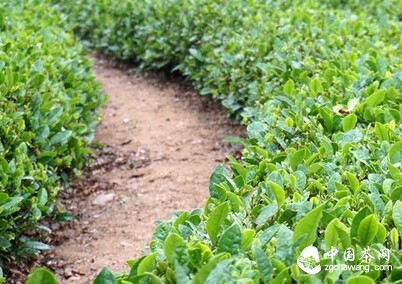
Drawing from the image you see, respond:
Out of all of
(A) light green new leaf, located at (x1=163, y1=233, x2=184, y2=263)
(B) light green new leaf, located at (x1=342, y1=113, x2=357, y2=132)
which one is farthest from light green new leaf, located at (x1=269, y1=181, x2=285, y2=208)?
(B) light green new leaf, located at (x1=342, y1=113, x2=357, y2=132)

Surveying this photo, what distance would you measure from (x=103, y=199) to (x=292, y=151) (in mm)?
2154

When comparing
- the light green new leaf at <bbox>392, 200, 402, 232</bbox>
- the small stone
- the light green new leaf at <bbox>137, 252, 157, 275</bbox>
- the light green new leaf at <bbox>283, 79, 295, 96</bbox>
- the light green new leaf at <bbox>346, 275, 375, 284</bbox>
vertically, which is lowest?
the small stone

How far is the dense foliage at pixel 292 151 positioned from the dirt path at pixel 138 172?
1.20ft

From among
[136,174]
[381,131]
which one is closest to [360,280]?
[381,131]

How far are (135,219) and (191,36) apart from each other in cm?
267

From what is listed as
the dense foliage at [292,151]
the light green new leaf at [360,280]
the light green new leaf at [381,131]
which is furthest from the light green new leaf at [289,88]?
the light green new leaf at [360,280]

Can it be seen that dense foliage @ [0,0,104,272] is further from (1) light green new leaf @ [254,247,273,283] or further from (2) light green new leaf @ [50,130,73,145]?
(1) light green new leaf @ [254,247,273,283]

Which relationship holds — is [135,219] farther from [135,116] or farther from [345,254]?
[345,254]

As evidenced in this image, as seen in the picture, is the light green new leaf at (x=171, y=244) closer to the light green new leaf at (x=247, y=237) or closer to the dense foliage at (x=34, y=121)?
the light green new leaf at (x=247, y=237)

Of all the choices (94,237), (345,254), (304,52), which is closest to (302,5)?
(304,52)

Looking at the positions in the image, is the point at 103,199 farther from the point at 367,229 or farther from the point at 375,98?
the point at 367,229

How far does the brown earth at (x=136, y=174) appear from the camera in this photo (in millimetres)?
4020

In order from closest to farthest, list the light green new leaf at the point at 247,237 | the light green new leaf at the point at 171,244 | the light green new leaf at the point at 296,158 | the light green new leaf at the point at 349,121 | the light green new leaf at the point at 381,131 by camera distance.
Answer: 1. the light green new leaf at the point at 171,244
2. the light green new leaf at the point at 247,237
3. the light green new leaf at the point at 296,158
4. the light green new leaf at the point at 381,131
5. the light green new leaf at the point at 349,121

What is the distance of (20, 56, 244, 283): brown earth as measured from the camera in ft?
13.2
